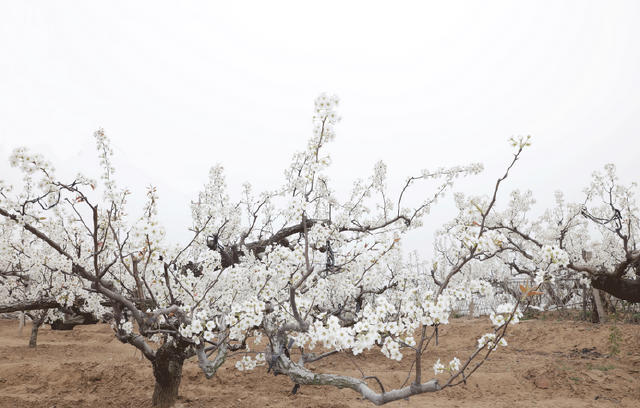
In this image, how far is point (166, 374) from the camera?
17.8 ft

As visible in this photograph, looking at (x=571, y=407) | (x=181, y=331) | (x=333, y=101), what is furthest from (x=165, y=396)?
(x=571, y=407)

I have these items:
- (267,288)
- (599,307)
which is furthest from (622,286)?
(267,288)

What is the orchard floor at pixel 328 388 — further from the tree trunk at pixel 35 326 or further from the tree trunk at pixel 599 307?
the tree trunk at pixel 599 307

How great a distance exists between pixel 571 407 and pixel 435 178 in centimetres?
464

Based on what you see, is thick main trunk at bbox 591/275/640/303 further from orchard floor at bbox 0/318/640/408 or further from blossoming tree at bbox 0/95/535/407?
blossoming tree at bbox 0/95/535/407

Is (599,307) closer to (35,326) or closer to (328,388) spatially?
(328,388)

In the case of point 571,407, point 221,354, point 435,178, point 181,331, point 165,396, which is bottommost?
point 571,407

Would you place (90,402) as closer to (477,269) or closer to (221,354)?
(221,354)

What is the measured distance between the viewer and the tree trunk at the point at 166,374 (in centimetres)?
519

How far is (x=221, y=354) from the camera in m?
4.59

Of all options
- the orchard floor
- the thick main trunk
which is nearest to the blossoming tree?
the orchard floor

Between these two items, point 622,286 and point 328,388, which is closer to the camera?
point 328,388

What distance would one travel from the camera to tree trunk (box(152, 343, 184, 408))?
17.0ft

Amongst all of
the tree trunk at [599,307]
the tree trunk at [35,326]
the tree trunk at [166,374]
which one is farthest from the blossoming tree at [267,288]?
the tree trunk at [599,307]
